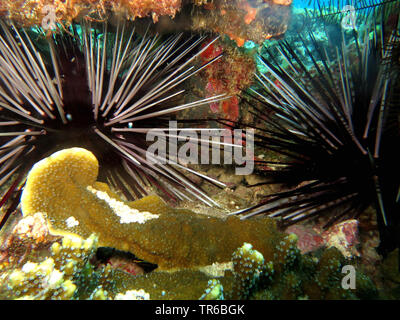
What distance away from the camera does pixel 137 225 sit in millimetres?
1611

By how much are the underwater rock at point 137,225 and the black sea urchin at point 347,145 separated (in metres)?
0.69

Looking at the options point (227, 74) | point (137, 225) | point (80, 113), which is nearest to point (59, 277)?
point (137, 225)

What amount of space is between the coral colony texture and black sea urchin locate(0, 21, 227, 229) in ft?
0.05

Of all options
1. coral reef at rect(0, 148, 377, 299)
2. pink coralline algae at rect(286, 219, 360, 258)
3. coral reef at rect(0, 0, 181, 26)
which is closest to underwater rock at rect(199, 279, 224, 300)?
coral reef at rect(0, 148, 377, 299)

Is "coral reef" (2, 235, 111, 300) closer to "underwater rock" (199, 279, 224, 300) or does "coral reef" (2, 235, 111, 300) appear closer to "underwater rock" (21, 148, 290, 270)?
"underwater rock" (21, 148, 290, 270)

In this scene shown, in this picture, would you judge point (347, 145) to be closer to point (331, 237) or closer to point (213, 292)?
point (331, 237)

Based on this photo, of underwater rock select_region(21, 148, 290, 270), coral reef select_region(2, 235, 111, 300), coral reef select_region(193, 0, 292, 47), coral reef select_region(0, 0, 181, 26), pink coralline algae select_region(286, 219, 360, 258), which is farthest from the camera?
coral reef select_region(193, 0, 292, 47)

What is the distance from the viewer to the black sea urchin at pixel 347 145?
2.02 meters

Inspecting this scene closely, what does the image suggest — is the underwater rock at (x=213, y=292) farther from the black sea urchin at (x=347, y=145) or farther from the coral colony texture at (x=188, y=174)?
the black sea urchin at (x=347, y=145)

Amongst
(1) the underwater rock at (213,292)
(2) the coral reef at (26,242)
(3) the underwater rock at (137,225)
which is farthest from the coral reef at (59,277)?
(1) the underwater rock at (213,292)

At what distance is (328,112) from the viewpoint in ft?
8.45

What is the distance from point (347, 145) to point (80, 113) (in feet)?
8.60

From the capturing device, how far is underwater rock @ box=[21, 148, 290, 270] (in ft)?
5.18
